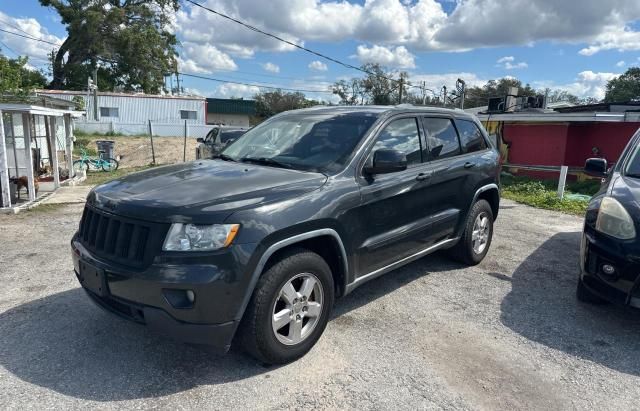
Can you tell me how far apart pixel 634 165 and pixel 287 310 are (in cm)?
395

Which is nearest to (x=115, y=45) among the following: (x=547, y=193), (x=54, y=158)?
(x=54, y=158)

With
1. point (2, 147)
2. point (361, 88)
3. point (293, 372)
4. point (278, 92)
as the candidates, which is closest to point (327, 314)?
point (293, 372)

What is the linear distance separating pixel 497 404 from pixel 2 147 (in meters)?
8.79

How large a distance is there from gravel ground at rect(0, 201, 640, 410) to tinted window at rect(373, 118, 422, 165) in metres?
1.40

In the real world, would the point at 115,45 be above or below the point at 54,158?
above

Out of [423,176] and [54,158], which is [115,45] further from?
[423,176]

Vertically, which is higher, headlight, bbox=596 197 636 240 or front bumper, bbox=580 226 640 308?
headlight, bbox=596 197 636 240

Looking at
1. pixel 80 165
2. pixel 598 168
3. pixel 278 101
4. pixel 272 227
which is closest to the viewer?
pixel 272 227

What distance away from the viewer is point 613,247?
12.3ft

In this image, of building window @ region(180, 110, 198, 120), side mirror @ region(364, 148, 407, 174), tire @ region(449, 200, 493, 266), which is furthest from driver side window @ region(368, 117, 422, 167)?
building window @ region(180, 110, 198, 120)

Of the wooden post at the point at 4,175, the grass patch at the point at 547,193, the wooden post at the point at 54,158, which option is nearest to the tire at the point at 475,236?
the grass patch at the point at 547,193

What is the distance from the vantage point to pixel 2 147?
810cm

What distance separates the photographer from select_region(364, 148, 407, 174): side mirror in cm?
356

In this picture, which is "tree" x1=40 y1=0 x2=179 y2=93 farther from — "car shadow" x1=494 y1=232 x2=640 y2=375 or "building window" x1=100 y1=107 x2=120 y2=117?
"car shadow" x1=494 y1=232 x2=640 y2=375
